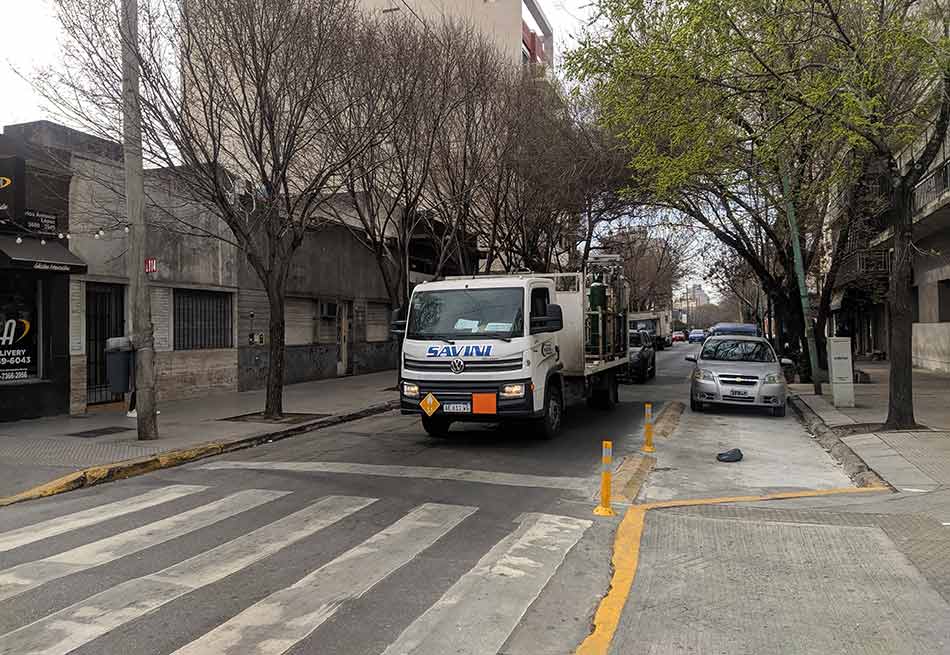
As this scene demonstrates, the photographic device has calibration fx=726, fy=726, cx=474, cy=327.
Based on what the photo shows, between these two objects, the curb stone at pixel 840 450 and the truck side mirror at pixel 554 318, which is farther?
the truck side mirror at pixel 554 318

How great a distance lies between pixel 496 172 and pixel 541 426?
11.9 m

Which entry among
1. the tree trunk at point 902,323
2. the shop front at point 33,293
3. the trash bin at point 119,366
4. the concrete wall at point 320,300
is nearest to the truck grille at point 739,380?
the tree trunk at point 902,323

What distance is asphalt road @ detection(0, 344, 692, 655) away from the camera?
13.7 feet

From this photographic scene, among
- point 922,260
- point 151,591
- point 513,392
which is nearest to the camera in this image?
point 151,591

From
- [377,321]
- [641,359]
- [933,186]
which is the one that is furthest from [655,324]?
[377,321]

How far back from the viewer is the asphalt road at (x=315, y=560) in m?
4.19

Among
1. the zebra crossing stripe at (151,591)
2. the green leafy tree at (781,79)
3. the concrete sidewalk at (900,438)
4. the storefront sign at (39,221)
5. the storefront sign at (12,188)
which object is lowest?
the zebra crossing stripe at (151,591)

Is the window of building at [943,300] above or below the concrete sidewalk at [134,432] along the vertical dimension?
above

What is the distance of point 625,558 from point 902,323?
27.4ft

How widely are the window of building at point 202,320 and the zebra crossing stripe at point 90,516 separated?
954 cm

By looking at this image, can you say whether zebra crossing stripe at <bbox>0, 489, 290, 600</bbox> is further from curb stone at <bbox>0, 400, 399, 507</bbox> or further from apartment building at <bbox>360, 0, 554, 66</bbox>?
apartment building at <bbox>360, 0, 554, 66</bbox>

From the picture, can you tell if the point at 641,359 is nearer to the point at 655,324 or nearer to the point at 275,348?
the point at 275,348

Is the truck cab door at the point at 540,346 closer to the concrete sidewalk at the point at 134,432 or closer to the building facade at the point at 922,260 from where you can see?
the concrete sidewalk at the point at 134,432

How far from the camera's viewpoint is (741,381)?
47.7 feet
